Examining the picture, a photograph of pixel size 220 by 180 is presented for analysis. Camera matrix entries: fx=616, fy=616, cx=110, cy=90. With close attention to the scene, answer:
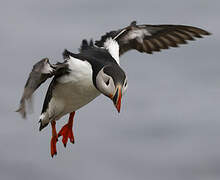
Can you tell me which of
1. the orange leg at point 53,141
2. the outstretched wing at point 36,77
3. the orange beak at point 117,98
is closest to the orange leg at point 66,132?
the orange leg at point 53,141

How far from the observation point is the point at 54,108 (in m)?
10.4

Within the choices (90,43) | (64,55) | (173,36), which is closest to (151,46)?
(173,36)

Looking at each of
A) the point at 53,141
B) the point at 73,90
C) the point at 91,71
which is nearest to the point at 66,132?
the point at 53,141

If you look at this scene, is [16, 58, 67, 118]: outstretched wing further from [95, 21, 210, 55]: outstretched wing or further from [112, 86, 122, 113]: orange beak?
[95, 21, 210, 55]: outstretched wing

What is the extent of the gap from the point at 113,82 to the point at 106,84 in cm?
20

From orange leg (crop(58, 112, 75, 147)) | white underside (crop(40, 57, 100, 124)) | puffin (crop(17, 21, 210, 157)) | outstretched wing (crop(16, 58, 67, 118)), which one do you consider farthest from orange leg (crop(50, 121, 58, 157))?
outstretched wing (crop(16, 58, 67, 118))

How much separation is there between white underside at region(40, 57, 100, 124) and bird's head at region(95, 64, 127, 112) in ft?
2.21

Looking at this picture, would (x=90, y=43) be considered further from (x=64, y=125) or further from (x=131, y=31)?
(x=64, y=125)

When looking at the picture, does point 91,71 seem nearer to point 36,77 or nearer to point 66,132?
point 36,77

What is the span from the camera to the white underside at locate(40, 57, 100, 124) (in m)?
9.45

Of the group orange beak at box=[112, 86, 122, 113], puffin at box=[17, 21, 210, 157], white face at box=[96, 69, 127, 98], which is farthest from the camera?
puffin at box=[17, 21, 210, 157]

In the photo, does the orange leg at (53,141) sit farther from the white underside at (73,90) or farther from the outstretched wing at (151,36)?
the outstretched wing at (151,36)

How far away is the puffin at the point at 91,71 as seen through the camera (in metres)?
8.66

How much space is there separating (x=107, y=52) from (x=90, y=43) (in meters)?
0.83
